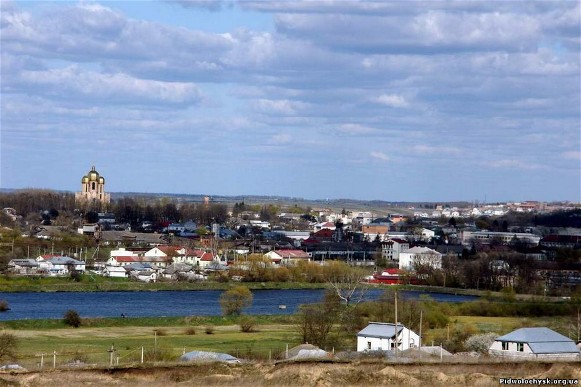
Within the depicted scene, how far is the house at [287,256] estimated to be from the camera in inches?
2083

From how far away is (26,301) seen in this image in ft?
116

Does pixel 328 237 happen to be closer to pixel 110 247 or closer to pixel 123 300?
pixel 110 247

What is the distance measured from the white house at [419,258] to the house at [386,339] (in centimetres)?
2901

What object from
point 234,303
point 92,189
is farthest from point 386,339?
point 92,189

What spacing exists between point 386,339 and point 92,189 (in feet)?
228

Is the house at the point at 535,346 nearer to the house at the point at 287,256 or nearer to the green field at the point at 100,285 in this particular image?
the green field at the point at 100,285

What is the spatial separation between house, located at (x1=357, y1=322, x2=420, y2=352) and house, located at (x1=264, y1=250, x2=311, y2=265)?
3033 centimetres

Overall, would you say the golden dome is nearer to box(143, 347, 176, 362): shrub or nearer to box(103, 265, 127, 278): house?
box(103, 265, 127, 278): house

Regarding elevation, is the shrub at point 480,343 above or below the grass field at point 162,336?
above

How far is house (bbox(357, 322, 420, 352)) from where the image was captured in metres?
21.1

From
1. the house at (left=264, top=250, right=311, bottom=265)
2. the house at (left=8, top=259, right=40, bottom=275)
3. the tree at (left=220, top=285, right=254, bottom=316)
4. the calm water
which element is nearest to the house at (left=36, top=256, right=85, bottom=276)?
the house at (left=8, top=259, right=40, bottom=275)

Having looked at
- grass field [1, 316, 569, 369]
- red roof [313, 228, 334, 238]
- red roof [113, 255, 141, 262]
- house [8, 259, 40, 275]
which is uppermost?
red roof [313, 228, 334, 238]

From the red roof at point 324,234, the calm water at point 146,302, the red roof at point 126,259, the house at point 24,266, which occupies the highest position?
the red roof at point 324,234

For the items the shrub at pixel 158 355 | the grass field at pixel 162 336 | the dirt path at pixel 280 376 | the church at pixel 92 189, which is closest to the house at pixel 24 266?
the grass field at pixel 162 336
